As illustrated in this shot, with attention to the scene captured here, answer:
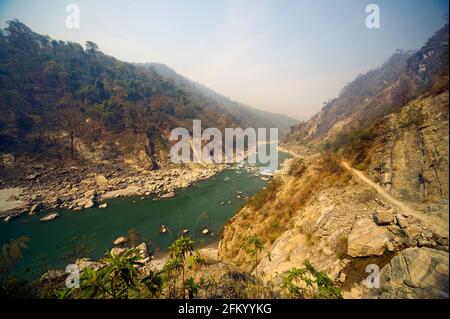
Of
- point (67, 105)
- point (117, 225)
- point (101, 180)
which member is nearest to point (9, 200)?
point (101, 180)

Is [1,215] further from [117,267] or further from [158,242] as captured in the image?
[117,267]

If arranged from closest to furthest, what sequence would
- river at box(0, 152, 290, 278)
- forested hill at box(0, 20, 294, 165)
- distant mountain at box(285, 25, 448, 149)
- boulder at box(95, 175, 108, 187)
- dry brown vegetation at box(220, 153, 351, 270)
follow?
dry brown vegetation at box(220, 153, 351, 270) < river at box(0, 152, 290, 278) < boulder at box(95, 175, 108, 187) < forested hill at box(0, 20, 294, 165) < distant mountain at box(285, 25, 448, 149)

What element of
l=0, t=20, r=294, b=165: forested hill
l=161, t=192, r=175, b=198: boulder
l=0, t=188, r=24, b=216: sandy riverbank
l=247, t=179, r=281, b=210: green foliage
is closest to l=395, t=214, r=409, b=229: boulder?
l=247, t=179, r=281, b=210: green foliage

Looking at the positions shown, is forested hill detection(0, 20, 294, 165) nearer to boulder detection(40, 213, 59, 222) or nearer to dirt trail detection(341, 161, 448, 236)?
boulder detection(40, 213, 59, 222)

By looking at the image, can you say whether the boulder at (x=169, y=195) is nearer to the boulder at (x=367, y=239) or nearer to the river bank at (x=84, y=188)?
the river bank at (x=84, y=188)

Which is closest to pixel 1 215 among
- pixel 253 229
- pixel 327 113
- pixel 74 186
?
pixel 74 186

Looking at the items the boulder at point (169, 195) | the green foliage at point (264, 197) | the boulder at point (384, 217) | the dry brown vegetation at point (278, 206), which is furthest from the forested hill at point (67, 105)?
the boulder at point (384, 217)
